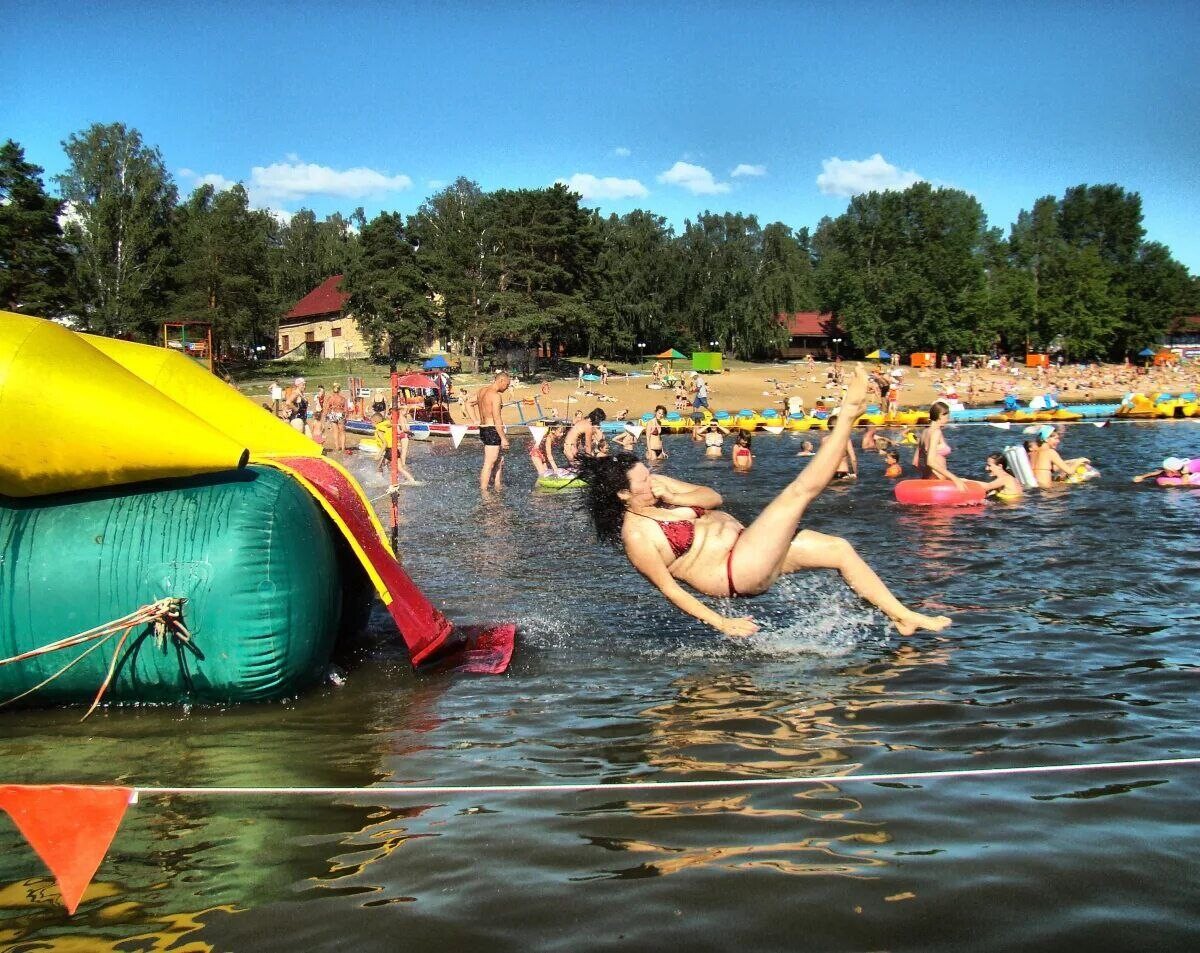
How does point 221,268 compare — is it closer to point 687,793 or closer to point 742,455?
point 742,455

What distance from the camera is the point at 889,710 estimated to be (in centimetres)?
535

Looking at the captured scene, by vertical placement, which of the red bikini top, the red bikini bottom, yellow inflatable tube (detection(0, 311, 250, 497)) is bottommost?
the red bikini bottom

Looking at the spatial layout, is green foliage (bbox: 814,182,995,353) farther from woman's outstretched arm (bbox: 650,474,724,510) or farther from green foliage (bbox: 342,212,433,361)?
woman's outstretched arm (bbox: 650,474,724,510)

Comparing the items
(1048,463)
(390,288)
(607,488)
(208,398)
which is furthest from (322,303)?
(607,488)

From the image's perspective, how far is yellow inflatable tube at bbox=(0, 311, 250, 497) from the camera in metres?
5.09

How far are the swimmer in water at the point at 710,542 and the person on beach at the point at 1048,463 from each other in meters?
9.64

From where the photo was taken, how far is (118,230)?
146 feet

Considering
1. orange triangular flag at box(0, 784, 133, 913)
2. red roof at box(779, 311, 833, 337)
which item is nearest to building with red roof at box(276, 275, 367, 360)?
red roof at box(779, 311, 833, 337)

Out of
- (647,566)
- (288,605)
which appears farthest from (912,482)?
(288,605)

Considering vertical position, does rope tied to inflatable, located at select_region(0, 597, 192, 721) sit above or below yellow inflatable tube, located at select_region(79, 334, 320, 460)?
below

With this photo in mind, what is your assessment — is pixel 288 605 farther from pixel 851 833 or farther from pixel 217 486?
pixel 851 833

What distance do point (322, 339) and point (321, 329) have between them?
24.8 inches

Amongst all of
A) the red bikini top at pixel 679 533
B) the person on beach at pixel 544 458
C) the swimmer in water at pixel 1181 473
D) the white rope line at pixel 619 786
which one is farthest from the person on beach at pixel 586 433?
the white rope line at pixel 619 786

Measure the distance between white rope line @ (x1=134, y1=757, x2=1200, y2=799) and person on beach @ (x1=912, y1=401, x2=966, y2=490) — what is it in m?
9.02
